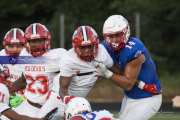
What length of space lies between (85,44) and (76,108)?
2.83 feet

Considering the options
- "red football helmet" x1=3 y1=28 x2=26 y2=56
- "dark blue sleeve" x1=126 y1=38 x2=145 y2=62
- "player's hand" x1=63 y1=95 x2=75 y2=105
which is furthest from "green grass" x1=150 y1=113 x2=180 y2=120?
"player's hand" x1=63 y1=95 x2=75 y2=105

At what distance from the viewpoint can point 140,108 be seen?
778cm

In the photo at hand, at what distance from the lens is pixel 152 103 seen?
7.81 m

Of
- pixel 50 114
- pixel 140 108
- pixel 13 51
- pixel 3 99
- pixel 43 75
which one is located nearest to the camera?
pixel 3 99

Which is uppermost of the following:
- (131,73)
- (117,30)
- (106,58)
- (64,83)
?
(117,30)

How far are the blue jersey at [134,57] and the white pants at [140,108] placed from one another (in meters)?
0.05

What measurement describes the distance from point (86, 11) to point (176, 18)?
10.1ft

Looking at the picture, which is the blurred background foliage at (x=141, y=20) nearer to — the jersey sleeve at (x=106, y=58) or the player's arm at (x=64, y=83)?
the jersey sleeve at (x=106, y=58)

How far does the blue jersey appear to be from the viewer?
300 inches

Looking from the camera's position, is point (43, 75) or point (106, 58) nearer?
point (106, 58)

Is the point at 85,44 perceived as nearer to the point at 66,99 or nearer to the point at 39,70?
the point at 66,99

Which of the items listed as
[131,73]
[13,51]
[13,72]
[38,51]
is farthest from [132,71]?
[13,51]

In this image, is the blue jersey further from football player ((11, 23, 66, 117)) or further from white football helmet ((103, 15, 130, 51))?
football player ((11, 23, 66, 117))

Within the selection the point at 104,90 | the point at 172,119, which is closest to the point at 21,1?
the point at 104,90
